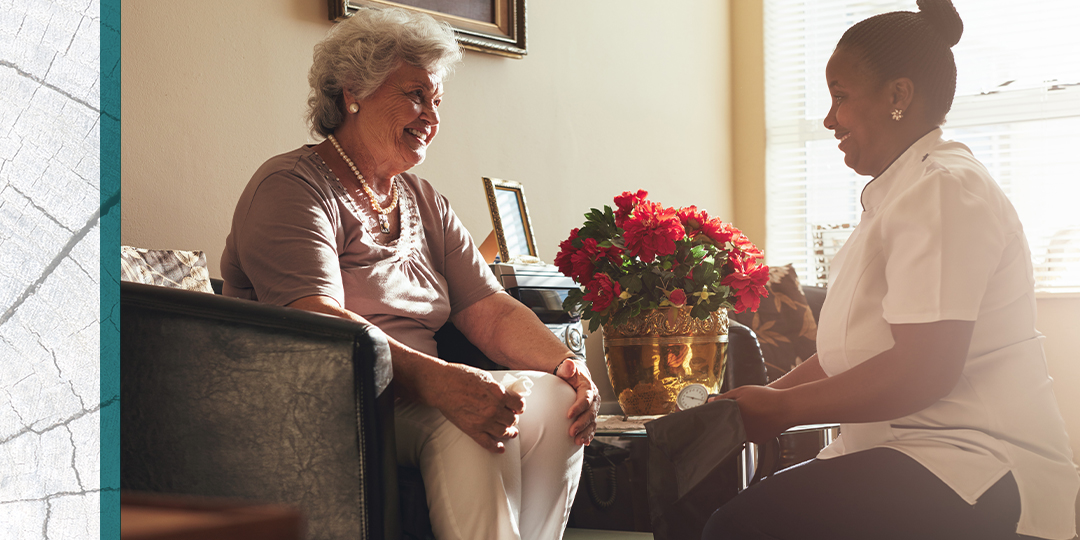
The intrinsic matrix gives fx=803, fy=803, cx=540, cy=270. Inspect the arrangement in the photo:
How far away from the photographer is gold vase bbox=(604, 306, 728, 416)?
1.94 m

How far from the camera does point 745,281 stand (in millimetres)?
1944

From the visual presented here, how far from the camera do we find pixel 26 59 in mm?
472

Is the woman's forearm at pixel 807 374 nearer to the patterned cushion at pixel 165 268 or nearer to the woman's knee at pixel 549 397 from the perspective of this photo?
the woman's knee at pixel 549 397

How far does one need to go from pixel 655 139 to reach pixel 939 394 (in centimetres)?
271

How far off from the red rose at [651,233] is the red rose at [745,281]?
6.4 inches

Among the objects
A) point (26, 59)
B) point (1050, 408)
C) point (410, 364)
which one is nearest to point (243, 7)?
point (410, 364)

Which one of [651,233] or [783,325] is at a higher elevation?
[651,233]

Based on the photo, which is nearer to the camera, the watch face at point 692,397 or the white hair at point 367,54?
the watch face at point 692,397

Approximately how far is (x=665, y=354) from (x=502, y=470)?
0.71 metres

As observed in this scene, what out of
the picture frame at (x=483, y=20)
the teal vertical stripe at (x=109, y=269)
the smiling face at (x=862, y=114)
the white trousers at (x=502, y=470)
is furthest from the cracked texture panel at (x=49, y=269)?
the picture frame at (x=483, y=20)

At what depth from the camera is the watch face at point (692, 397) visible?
149 centimetres

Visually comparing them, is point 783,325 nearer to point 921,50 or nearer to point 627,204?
point 627,204

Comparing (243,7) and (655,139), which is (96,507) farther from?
(655,139)

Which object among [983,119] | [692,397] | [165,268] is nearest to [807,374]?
[692,397]
